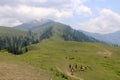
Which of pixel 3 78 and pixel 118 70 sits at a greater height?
pixel 3 78

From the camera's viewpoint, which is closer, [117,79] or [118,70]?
[117,79]

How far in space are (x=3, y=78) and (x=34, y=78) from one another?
5.25m

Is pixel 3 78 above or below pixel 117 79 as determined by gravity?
above

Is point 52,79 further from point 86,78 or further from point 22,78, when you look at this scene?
point 86,78

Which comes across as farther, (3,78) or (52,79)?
(52,79)

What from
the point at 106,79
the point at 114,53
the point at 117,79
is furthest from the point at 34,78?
the point at 114,53

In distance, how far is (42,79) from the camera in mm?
38062

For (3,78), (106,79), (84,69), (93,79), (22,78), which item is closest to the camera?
(3,78)

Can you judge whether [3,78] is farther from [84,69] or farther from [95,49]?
[95,49]

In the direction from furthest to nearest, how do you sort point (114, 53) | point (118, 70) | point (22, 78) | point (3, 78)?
point (114, 53) → point (118, 70) → point (22, 78) → point (3, 78)

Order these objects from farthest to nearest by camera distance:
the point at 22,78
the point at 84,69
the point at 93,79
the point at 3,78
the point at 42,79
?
the point at 84,69 < the point at 93,79 < the point at 42,79 < the point at 22,78 < the point at 3,78

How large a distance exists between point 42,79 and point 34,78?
112cm

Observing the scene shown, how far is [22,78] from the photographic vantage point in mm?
35719

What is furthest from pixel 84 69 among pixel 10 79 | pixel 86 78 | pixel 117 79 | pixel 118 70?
pixel 10 79
